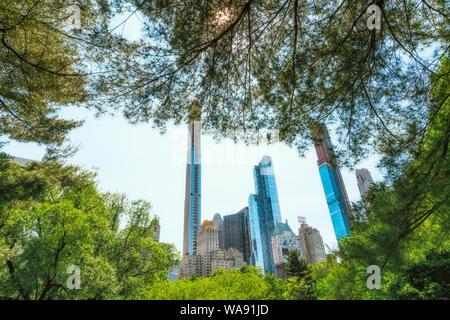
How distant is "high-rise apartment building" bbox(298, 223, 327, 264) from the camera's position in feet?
268

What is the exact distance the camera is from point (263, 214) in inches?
3777

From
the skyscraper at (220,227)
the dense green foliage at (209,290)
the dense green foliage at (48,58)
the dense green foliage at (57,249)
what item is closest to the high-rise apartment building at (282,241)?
the skyscraper at (220,227)

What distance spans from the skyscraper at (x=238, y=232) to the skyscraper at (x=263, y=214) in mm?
9585

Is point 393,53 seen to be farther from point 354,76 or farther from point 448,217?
point 448,217

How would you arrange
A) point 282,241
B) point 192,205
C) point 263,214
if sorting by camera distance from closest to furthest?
point 282,241, point 192,205, point 263,214

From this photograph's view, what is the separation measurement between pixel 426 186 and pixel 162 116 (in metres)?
4.29

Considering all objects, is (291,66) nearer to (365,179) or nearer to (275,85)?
(275,85)

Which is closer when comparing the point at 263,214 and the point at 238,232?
the point at 263,214

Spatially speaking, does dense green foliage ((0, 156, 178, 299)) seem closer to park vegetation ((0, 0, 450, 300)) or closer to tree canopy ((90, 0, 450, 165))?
park vegetation ((0, 0, 450, 300))

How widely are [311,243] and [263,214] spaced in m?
22.6

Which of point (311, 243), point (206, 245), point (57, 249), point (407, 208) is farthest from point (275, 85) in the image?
point (311, 243)

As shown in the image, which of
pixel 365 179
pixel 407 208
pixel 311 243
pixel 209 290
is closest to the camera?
pixel 407 208

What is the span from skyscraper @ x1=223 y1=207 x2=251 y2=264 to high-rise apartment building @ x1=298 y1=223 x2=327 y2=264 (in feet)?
84.4


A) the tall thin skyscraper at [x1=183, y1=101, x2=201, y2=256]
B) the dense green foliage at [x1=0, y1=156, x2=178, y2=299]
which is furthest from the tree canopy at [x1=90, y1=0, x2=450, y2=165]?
the tall thin skyscraper at [x1=183, y1=101, x2=201, y2=256]
